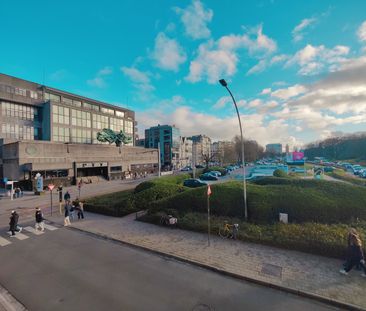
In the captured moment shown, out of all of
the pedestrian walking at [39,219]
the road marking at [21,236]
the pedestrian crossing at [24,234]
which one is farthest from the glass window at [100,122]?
the road marking at [21,236]

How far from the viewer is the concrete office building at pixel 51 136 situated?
107 ft

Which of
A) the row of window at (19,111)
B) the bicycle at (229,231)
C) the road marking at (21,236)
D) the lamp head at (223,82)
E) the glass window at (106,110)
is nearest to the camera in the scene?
the bicycle at (229,231)

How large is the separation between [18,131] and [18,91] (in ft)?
28.8

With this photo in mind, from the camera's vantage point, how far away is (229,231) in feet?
35.6

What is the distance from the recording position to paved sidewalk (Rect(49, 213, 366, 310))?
21.5ft

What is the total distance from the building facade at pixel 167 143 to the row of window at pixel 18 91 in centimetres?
4898

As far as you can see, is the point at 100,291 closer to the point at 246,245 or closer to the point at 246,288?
the point at 246,288

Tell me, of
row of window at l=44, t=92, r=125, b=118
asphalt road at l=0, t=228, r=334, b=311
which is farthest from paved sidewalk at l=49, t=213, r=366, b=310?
row of window at l=44, t=92, r=125, b=118

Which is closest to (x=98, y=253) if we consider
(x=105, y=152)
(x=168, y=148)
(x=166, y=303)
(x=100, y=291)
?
(x=100, y=291)

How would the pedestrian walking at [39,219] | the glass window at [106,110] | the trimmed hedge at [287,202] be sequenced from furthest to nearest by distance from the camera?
the glass window at [106,110]
the pedestrian walking at [39,219]
the trimmed hedge at [287,202]

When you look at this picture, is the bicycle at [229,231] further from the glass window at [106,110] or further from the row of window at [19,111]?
the glass window at [106,110]

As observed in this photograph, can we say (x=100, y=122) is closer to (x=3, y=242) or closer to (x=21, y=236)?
Answer: (x=21, y=236)

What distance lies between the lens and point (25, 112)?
44.4 meters

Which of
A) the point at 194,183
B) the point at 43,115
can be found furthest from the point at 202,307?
the point at 43,115
